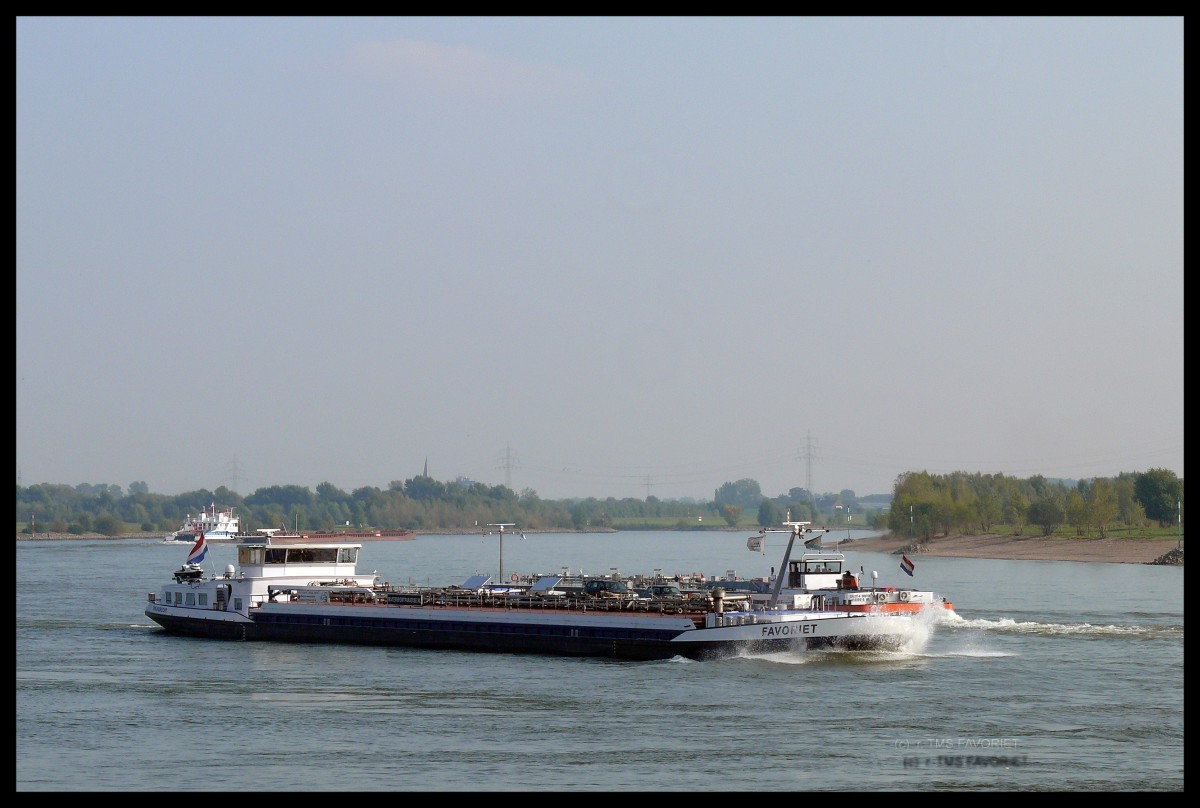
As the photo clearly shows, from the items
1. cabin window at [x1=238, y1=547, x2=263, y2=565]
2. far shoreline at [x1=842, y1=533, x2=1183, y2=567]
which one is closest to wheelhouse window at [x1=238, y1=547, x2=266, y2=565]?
cabin window at [x1=238, y1=547, x2=263, y2=565]

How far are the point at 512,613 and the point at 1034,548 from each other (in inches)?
3767

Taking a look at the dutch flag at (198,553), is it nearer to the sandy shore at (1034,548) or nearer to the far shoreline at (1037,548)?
the far shoreline at (1037,548)

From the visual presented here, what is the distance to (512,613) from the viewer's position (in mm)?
58594

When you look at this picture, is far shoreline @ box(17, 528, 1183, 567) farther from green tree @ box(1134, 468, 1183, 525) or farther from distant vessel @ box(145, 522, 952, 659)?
distant vessel @ box(145, 522, 952, 659)

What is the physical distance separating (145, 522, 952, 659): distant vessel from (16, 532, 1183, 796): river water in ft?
3.20

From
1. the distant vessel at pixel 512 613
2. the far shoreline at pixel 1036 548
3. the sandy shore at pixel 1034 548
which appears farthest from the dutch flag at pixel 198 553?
the sandy shore at pixel 1034 548

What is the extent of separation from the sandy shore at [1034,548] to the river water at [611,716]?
59.9m

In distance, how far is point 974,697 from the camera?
142ft

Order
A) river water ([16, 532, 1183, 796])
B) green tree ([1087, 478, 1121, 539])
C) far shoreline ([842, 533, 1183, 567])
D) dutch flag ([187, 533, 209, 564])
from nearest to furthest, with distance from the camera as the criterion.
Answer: river water ([16, 532, 1183, 796]), dutch flag ([187, 533, 209, 564]), far shoreline ([842, 533, 1183, 567]), green tree ([1087, 478, 1121, 539])

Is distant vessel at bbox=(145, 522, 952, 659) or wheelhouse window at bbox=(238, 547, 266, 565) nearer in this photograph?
distant vessel at bbox=(145, 522, 952, 659)

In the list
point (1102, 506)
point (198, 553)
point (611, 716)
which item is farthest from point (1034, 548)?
point (611, 716)

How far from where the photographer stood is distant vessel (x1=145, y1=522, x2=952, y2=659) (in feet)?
175

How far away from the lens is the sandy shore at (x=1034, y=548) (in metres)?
124
